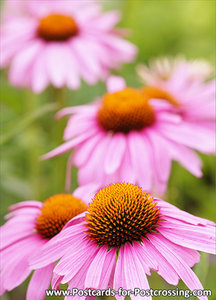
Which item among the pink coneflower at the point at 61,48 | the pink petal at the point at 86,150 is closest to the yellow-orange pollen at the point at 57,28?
the pink coneflower at the point at 61,48

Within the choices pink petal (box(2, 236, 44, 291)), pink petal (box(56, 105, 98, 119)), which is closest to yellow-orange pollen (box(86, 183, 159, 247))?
pink petal (box(2, 236, 44, 291))

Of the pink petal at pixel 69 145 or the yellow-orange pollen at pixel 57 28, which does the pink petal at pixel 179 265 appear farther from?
the yellow-orange pollen at pixel 57 28

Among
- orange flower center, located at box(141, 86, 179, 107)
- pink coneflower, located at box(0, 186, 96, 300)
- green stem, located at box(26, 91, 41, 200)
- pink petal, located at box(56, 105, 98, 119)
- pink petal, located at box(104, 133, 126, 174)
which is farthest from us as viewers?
green stem, located at box(26, 91, 41, 200)

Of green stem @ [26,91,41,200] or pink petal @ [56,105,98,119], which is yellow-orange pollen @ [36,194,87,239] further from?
green stem @ [26,91,41,200]

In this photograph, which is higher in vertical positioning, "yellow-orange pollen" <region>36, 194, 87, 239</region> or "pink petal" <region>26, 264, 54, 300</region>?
"yellow-orange pollen" <region>36, 194, 87, 239</region>

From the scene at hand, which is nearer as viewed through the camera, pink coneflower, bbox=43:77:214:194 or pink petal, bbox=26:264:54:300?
pink petal, bbox=26:264:54:300

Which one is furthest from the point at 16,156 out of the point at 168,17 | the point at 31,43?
the point at 168,17
